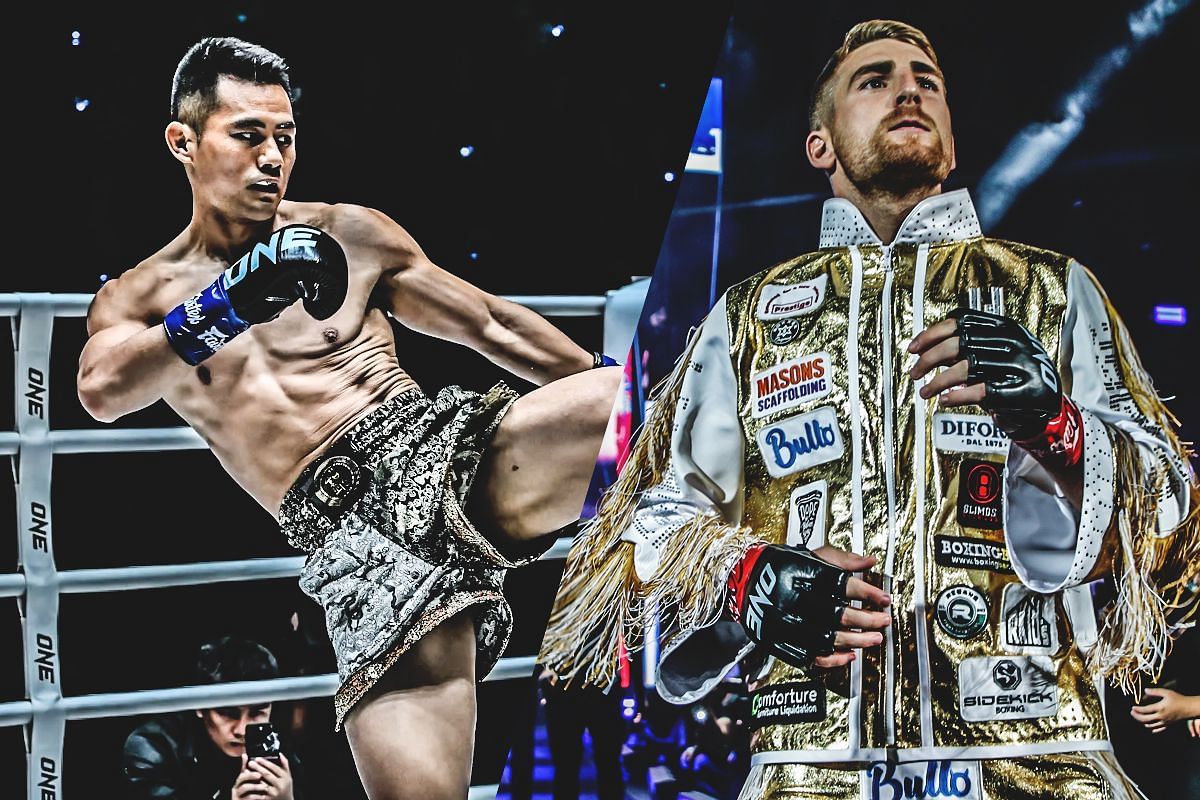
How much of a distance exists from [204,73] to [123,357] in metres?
0.48

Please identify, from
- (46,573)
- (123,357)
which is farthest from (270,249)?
(46,573)

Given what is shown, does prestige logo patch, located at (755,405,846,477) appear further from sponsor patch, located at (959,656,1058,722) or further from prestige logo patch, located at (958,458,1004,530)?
sponsor patch, located at (959,656,1058,722)

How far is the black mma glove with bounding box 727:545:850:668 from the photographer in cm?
171

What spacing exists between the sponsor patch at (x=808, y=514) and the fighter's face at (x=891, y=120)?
1.63ft

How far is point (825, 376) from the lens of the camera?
72.4 inches

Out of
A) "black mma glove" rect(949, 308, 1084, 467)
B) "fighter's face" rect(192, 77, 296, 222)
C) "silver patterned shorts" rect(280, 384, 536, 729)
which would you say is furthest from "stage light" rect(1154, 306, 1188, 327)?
"fighter's face" rect(192, 77, 296, 222)

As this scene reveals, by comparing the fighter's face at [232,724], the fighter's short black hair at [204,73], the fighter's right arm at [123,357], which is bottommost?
the fighter's face at [232,724]

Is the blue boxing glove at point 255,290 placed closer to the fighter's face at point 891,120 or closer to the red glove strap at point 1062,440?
the fighter's face at point 891,120

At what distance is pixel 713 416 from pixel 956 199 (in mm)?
509

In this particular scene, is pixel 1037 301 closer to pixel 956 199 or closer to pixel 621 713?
pixel 956 199

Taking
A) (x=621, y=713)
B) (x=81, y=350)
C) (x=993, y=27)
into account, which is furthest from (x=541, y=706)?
(x=993, y=27)

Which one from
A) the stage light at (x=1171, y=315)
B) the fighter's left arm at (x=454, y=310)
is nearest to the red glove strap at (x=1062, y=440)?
the stage light at (x=1171, y=315)

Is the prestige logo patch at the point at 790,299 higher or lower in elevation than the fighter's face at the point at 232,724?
higher

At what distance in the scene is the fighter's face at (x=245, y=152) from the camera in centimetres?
199
